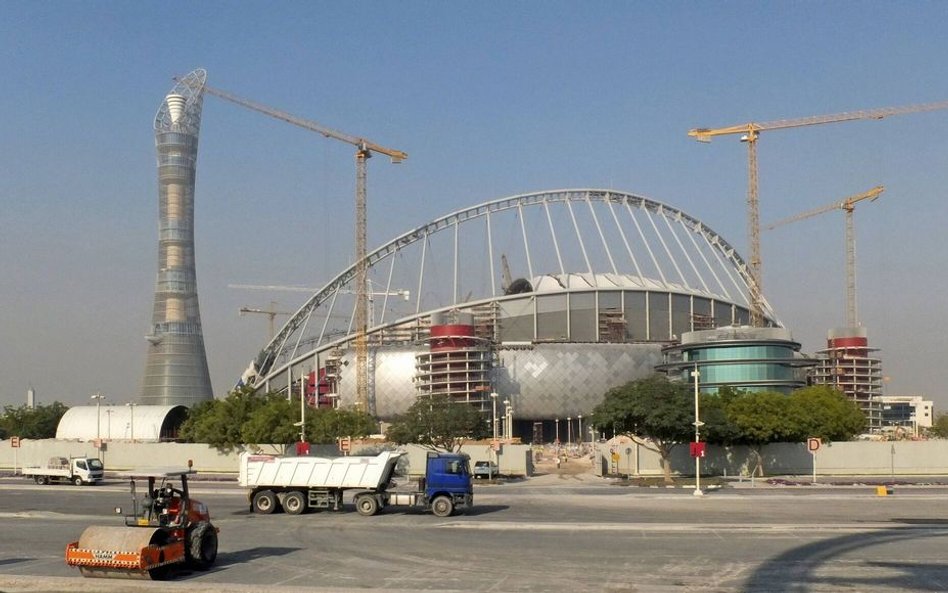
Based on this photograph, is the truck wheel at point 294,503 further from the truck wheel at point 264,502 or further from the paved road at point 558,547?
the paved road at point 558,547

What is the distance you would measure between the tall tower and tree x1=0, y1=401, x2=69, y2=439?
694 inches

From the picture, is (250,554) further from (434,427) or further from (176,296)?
(176,296)

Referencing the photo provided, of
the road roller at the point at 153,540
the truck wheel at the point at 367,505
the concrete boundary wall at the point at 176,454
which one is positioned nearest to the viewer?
the road roller at the point at 153,540

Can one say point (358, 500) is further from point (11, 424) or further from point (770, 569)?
point (11, 424)

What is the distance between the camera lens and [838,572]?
27.8m

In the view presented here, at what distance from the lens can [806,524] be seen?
40375mm

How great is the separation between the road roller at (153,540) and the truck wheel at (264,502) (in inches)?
661

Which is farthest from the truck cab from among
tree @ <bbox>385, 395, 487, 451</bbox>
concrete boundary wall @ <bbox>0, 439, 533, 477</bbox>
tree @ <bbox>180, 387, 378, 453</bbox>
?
tree @ <bbox>385, 395, 487, 451</bbox>

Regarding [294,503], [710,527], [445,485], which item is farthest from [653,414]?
[294,503]

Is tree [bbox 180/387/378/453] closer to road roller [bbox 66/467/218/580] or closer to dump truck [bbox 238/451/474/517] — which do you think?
dump truck [bbox 238/451/474/517]

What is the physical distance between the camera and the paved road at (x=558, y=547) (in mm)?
26266

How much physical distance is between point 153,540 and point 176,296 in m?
142

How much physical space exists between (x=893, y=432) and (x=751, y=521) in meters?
123

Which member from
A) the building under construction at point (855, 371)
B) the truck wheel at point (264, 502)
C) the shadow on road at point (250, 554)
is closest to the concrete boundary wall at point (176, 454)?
the truck wheel at point (264, 502)
